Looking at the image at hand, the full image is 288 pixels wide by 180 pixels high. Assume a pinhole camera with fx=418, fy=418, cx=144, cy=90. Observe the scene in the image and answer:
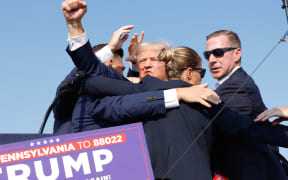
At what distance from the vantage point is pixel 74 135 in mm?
2475

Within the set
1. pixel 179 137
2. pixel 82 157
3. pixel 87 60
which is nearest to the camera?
pixel 82 157

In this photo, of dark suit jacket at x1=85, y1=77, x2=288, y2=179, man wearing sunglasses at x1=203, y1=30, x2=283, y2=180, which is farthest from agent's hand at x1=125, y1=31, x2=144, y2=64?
dark suit jacket at x1=85, y1=77, x2=288, y2=179

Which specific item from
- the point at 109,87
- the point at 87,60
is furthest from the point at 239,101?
the point at 87,60

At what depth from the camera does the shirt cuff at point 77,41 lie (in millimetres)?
3223

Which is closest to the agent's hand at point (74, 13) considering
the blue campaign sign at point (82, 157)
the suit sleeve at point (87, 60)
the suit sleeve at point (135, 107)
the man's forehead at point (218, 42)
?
the suit sleeve at point (87, 60)

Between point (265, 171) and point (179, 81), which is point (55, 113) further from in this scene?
point (265, 171)

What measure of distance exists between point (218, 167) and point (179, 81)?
2.49 ft

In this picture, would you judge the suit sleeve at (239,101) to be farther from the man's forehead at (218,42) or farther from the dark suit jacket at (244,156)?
the man's forehead at (218,42)

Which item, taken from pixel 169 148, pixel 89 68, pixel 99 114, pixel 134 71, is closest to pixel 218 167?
pixel 169 148

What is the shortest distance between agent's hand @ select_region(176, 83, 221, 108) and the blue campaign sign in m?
0.53

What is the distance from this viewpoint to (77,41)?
322 cm

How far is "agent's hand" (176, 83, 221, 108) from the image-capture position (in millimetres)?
2920

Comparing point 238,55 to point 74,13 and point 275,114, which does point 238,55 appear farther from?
point 74,13

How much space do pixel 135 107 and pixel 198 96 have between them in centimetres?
45
